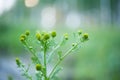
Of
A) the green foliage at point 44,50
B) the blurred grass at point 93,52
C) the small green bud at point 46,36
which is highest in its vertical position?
the small green bud at point 46,36

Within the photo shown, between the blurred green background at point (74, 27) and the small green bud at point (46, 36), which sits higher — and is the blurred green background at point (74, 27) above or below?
below

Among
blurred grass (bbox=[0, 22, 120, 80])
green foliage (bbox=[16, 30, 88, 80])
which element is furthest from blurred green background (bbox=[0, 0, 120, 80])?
green foliage (bbox=[16, 30, 88, 80])

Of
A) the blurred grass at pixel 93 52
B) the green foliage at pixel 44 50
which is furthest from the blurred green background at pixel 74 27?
the green foliage at pixel 44 50

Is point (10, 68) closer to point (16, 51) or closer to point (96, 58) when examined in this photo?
point (16, 51)

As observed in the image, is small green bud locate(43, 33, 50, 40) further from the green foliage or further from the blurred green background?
the blurred green background

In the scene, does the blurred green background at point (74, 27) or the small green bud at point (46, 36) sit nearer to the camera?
the small green bud at point (46, 36)

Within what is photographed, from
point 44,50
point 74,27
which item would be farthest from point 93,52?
point 44,50

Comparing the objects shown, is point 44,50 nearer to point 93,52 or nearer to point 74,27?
point 93,52

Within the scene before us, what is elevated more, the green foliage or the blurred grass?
the green foliage

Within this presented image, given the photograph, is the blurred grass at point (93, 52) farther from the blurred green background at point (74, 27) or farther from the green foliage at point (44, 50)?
the green foliage at point (44, 50)
